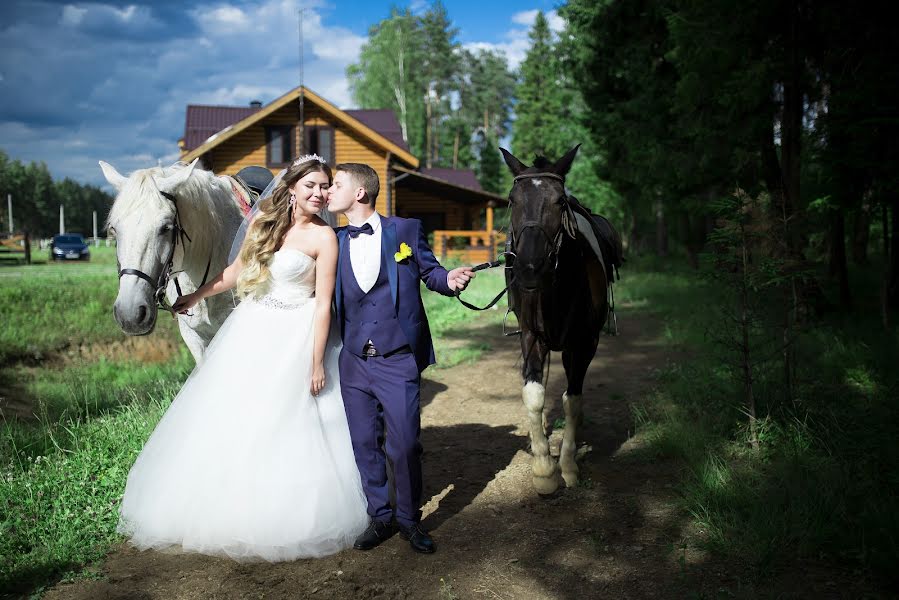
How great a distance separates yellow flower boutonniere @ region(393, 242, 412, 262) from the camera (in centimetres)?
394

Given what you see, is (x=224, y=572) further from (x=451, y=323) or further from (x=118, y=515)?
(x=451, y=323)

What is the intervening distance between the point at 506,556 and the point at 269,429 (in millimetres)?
1643

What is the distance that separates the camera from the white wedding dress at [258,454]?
3.72 m

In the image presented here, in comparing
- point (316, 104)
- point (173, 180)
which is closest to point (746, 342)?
point (173, 180)

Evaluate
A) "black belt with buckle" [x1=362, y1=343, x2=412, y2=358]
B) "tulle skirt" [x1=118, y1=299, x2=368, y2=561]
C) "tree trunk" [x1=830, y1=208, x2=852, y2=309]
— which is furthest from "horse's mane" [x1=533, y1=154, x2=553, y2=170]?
"tree trunk" [x1=830, y1=208, x2=852, y2=309]

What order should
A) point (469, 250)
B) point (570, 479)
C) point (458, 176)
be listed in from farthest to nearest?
point (458, 176), point (469, 250), point (570, 479)

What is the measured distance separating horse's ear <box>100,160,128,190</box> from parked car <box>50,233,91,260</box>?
34.1 metres

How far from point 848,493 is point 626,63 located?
55.4ft

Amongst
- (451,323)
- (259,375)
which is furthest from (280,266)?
(451,323)

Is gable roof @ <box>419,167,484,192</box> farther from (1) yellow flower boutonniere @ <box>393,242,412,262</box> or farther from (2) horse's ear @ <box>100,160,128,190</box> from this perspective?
(1) yellow flower boutonniere @ <box>393,242,412,262</box>

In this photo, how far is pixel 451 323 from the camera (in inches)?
543

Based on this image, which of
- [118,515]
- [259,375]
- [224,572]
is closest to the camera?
[224,572]

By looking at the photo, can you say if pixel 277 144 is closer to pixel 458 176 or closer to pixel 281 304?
pixel 458 176

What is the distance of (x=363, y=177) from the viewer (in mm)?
3943
